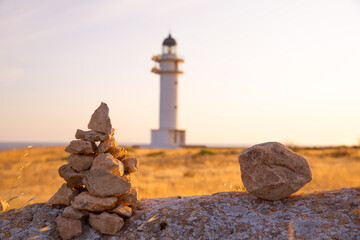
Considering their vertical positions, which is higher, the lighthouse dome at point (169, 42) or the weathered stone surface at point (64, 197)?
the lighthouse dome at point (169, 42)

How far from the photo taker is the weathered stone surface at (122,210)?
488 centimetres

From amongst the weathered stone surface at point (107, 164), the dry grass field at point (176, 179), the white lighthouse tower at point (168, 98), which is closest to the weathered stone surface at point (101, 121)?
the weathered stone surface at point (107, 164)

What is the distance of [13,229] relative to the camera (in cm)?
484

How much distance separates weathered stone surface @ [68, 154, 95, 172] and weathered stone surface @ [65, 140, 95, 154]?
0.09 m

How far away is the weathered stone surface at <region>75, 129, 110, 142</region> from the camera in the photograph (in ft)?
17.7

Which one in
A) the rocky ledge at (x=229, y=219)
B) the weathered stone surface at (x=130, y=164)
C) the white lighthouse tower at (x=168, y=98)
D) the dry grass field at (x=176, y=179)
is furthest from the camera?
the white lighthouse tower at (x=168, y=98)

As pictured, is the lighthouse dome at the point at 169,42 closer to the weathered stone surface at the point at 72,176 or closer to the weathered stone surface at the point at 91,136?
the weathered stone surface at the point at 91,136

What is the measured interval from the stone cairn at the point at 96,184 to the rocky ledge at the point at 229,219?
18cm

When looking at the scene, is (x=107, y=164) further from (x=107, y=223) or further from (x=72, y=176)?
(x=107, y=223)

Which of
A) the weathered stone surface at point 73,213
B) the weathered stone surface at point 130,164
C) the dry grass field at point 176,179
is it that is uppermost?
the weathered stone surface at point 130,164

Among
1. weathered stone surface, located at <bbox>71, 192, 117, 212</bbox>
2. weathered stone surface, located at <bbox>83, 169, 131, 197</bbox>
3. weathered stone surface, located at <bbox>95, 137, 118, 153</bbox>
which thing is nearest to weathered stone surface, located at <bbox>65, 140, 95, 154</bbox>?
weathered stone surface, located at <bbox>95, 137, 118, 153</bbox>

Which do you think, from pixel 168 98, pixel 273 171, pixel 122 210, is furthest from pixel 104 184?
pixel 168 98

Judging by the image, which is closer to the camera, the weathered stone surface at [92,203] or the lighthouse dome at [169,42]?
the weathered stone surface at [92,203]

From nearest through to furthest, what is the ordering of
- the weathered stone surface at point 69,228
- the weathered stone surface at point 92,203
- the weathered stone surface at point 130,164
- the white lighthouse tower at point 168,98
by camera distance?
the weathered stone surface at point 69,228 → the weathered stone surface at point 92,203 → the weathered stone surface at point 130,164 → the white lighthouse tower at point 168,98
